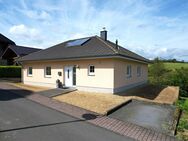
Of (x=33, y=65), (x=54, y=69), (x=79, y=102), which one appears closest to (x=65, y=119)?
(x=79, y=102)

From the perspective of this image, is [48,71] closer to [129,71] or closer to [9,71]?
[129,71]

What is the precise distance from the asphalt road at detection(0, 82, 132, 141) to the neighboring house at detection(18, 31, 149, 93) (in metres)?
6.80

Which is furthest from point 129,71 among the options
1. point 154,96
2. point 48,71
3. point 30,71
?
point 30,71

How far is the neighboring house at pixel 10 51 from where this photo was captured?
3167 centimetres

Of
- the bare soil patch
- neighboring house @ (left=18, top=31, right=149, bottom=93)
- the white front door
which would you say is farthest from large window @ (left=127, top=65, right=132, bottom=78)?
the white front door

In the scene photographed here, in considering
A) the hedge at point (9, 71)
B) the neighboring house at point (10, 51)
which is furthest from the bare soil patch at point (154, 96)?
the neighboring house at point (10, 51)

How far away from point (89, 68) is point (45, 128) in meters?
9.92

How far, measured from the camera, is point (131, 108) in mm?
12023

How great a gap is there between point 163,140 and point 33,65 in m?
18.1

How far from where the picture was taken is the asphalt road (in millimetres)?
6785

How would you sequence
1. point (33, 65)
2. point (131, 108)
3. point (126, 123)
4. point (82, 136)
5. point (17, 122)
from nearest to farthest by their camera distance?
point (82, 136)
point (17, 122)
point (126, 123)
point (131, 108)
point (33, 65)

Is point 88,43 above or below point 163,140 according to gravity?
above

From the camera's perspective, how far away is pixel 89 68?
1714 cm

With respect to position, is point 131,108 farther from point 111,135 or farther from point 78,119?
point 111,135
